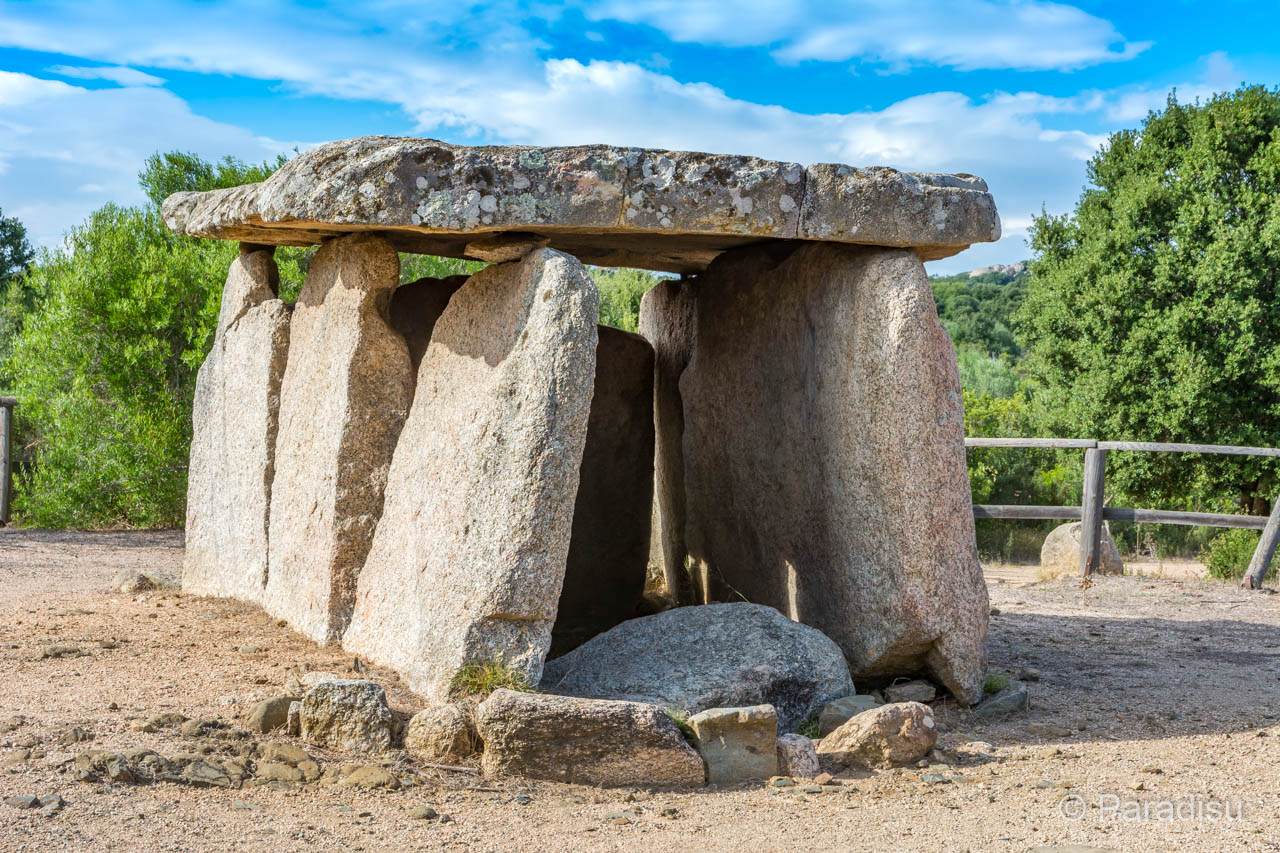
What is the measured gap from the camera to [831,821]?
12.2 feet

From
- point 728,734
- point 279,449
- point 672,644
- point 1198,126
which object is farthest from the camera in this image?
point 1198,126

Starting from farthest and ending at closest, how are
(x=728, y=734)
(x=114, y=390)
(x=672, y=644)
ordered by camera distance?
(x=114, y=390) < (x=672, y=644) < (x=728, y=734)

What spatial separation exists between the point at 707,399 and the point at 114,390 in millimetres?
6719

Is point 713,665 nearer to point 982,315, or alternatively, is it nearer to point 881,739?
point 881,739

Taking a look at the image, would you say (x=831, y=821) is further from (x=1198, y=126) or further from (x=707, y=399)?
(x=1198, y=126)

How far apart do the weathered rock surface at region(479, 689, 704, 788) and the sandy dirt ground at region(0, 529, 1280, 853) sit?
81 mm

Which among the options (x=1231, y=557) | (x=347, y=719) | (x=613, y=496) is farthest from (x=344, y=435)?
(x=1231, y=557)

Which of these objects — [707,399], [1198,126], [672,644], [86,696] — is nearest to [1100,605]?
[707,399]

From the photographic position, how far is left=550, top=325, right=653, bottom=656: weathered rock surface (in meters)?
7.33

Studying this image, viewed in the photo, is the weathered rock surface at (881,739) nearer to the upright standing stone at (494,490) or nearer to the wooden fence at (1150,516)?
the upright standing stone at (494,490)

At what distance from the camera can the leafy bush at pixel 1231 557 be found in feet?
33.5

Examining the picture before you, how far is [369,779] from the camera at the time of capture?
3830 millimetres

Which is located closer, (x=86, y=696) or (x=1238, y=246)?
(x=86, y=696)

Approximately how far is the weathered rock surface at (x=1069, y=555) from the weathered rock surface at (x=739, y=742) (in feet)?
21.8
